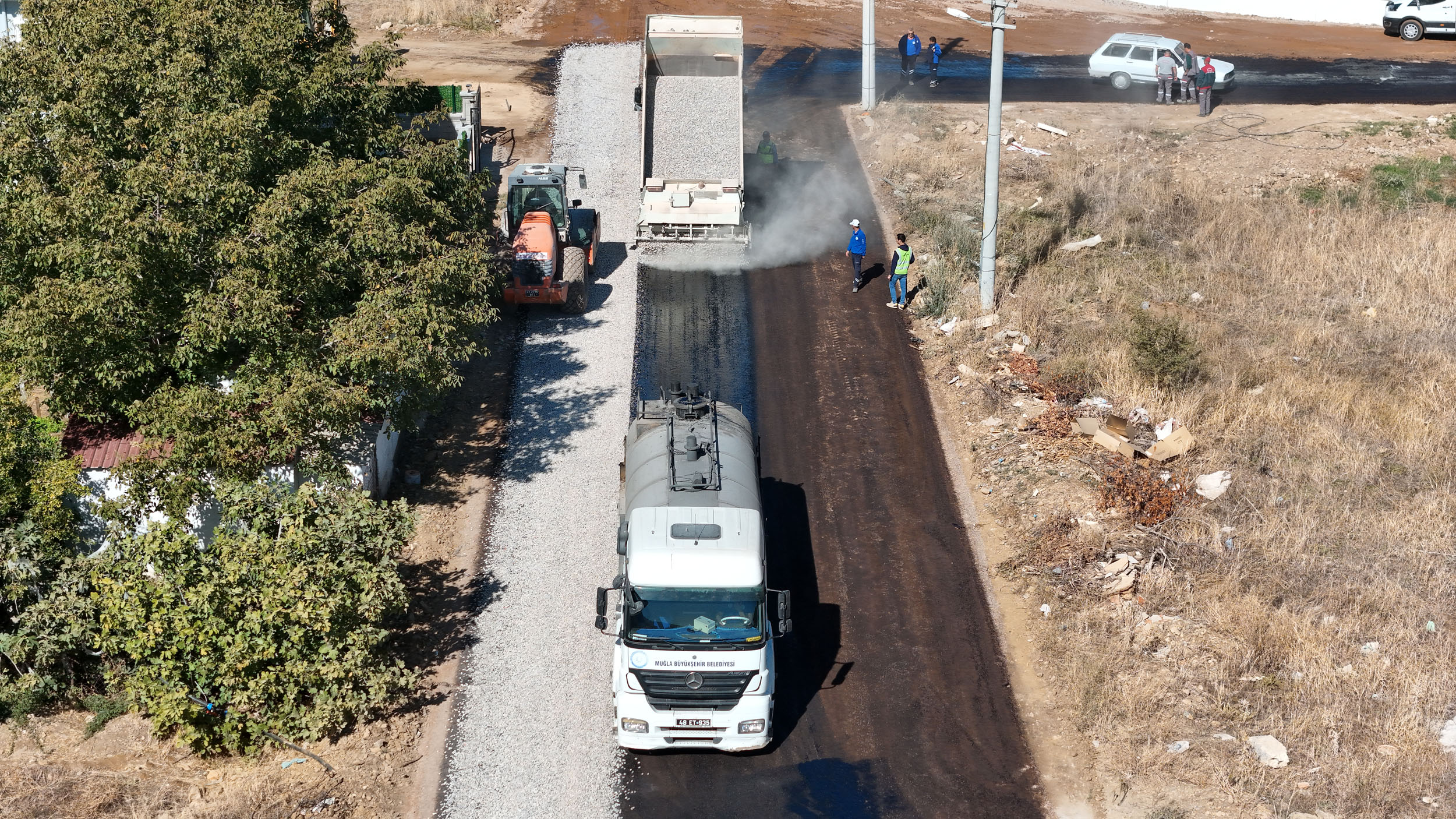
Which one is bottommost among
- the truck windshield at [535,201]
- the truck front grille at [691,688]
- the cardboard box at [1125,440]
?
the truck front grille at [691,688]

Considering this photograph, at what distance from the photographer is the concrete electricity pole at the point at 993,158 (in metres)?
21.0

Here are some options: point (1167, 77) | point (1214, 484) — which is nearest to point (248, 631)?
point (1214, 484)

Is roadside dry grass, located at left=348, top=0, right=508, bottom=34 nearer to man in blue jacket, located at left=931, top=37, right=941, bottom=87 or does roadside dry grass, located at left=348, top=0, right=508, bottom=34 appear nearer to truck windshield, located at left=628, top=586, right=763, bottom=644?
man in blue jacket, located at left=931, top=37, right=941, bottom=87

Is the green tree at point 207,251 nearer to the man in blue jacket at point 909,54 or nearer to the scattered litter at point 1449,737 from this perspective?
the scattered litter at point 1449,737

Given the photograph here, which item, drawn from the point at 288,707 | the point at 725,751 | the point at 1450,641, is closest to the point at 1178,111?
the point at 1450,641

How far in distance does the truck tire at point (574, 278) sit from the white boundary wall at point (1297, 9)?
30246mm

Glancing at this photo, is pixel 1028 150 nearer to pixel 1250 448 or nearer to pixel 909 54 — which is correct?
pixel 909 54

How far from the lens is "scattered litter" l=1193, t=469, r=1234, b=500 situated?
59.4 feet

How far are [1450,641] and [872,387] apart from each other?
9.84 metres

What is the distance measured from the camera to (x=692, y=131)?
26234 millimetres

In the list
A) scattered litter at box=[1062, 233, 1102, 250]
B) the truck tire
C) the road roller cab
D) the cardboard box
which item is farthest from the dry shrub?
the road roller cab

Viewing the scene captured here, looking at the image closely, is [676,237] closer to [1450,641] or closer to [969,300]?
[969,300]

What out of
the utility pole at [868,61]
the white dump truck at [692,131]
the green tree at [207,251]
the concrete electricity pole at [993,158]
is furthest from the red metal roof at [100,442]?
the utility pole at [868,61]

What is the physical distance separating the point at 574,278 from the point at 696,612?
38.7 ft
